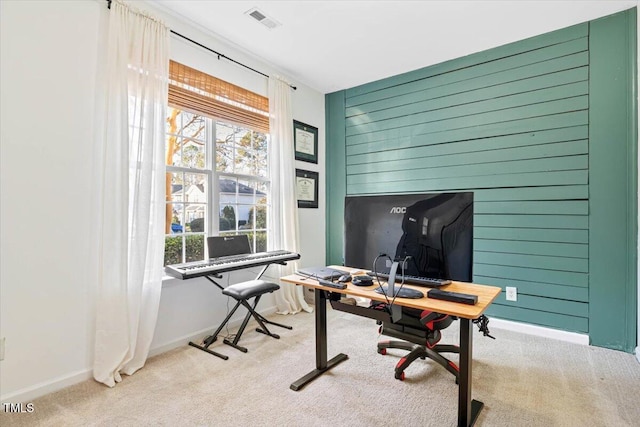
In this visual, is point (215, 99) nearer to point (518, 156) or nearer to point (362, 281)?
point (362, 281)

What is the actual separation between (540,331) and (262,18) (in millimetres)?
3655

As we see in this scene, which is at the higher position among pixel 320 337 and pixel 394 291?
pixel 394 291

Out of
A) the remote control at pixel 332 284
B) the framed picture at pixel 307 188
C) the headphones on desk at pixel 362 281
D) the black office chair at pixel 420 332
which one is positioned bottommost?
the black office chair at pixel 420 332

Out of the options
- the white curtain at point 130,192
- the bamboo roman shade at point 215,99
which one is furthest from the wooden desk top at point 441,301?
the bamboo roman shade at point 215,99

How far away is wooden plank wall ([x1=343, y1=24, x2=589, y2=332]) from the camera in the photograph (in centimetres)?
269

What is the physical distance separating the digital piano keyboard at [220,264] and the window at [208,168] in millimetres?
354

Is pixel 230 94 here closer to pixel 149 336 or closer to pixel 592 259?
pixel 149 336

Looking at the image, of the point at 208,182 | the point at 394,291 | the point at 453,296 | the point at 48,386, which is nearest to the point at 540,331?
the point at 453,296

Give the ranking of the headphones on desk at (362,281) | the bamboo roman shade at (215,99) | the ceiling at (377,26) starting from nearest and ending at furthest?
the headphones on desk at (362,281) → the ceiling at (377,26) → the bamboo roman shade at (215,99)

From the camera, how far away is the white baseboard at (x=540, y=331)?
2.65 metres

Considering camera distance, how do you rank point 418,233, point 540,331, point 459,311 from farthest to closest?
point 540,331, point 418,233, point 459,311

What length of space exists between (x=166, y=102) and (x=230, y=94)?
725mm

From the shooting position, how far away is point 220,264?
2.47m

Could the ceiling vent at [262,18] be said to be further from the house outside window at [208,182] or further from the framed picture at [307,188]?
the framed picture at [307,188]
